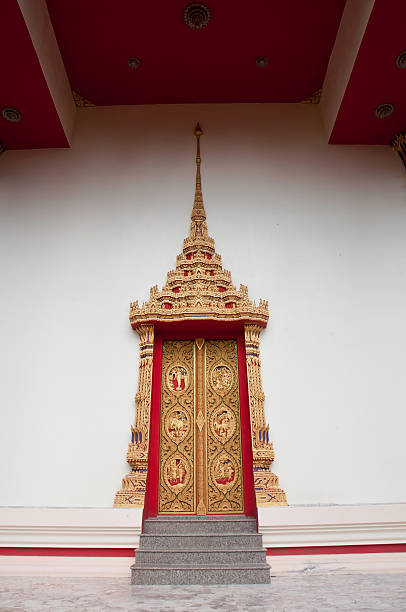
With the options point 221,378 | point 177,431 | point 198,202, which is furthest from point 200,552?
point 198,202

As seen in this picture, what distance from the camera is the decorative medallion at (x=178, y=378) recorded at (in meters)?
4.20

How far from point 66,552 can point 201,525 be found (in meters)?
1.06

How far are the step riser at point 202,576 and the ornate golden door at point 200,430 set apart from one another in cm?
103

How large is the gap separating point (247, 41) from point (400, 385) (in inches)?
157

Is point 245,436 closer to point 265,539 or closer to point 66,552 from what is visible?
point 265,539

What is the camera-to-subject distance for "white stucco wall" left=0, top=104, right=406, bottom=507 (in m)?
3.72

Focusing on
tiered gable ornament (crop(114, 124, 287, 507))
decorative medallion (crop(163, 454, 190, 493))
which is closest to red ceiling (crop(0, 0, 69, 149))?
tiered gable ornament (crop(114, 124, 287, 507))

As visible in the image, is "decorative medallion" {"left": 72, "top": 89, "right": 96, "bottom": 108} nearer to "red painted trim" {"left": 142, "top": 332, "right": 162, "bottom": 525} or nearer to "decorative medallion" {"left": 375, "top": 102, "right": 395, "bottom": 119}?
"red painted trim" {"left": 142, "top": 332, "right": 162, "bottom": 525}

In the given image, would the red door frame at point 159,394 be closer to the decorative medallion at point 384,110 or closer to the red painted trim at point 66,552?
the red painted trim at point 66,552

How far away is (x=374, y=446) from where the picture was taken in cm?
375

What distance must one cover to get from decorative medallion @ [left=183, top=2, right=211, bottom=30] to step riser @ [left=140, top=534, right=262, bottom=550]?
4910 mm

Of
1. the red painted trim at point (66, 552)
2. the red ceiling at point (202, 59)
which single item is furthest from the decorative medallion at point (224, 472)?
the red ceiling at point (202, 59)

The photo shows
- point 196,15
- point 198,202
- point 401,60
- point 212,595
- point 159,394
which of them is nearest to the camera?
point 212,595

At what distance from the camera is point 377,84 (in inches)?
180
